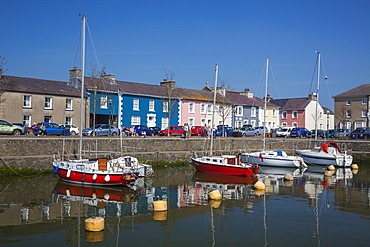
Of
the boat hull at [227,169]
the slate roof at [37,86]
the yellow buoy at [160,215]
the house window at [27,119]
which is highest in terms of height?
the slate roof at [37,86]

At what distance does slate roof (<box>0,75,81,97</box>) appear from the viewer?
41594 mm

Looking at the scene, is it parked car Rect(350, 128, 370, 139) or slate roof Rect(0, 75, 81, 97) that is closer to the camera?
slate roof Rect(0, 75, 81, 97)

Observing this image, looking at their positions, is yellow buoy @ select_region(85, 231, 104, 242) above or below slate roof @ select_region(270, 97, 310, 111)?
below

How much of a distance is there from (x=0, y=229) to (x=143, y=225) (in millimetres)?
5275

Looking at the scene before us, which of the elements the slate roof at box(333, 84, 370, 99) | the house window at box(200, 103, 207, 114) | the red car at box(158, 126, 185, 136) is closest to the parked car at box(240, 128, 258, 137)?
the house window at box(200, 103, 207, 114)

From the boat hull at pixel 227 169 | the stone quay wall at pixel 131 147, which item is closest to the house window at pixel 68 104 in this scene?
the stone quay wall at pixel 131 147

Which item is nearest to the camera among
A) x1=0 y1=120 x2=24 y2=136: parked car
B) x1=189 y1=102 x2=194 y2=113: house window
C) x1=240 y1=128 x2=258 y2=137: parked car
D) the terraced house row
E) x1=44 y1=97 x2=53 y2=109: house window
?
x1=0 y1=120 x2=24 y2=136: parked car

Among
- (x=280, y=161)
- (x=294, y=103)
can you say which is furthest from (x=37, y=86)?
(x=294, y=103)

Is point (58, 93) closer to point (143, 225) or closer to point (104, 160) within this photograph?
point (104, 160)

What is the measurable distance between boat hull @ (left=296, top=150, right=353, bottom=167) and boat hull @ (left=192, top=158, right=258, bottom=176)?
1136cm

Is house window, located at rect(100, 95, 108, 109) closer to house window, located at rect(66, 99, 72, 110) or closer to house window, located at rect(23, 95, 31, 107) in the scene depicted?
house window, located at rect(66, 99, 72, 110)

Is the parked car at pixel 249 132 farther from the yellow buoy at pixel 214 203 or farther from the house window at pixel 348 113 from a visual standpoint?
the yellow buoy at pixel 214 203

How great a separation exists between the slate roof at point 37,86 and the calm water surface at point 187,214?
20407 millimetres

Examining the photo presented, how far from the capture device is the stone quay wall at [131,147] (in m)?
26.3
